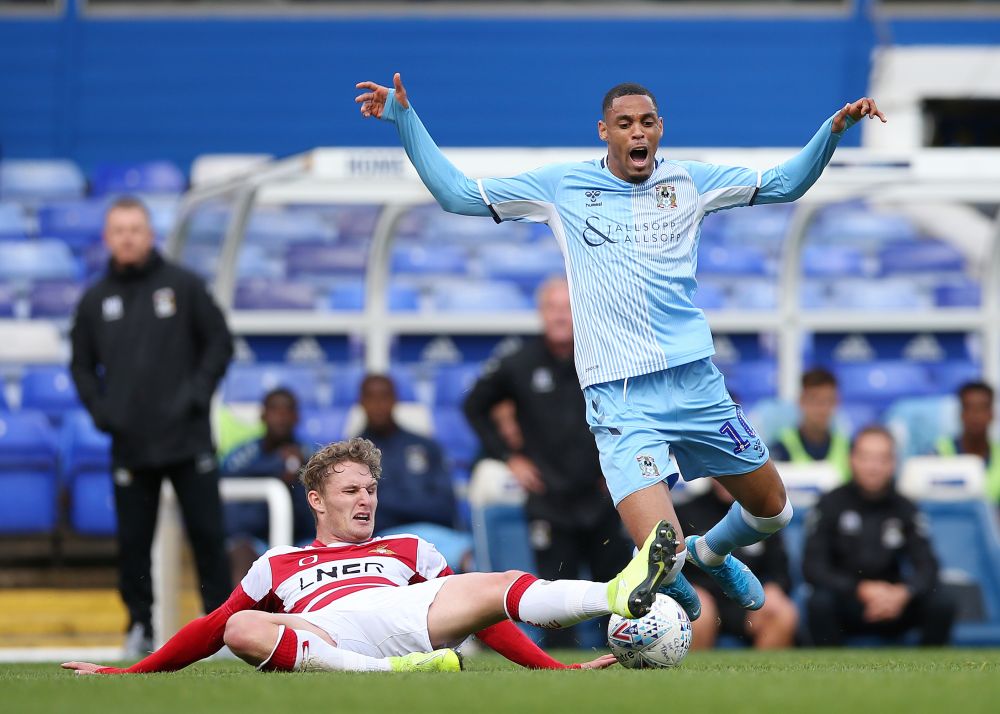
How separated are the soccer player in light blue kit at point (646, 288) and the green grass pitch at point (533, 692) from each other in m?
0.65

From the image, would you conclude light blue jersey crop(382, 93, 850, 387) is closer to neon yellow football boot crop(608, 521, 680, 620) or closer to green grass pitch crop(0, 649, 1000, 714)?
neon yellow football boot crop(608, 521, 680, 620)

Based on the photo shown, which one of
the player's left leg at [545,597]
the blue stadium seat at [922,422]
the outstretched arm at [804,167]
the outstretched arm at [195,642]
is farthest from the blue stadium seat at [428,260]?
the player's left leg at [545,597]

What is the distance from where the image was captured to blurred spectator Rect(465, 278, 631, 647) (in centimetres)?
906

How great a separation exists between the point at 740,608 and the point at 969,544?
5.52ft

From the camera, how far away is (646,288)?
19.8 ft

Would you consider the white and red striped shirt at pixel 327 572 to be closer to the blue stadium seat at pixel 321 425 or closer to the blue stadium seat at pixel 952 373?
the blue stadium seat at pixel 321 425

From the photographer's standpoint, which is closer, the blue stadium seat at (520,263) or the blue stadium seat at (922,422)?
the blue stadium seat at (922,422)

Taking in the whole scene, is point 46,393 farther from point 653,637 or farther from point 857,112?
point 857,112

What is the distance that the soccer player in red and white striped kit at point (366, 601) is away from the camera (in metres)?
5.30

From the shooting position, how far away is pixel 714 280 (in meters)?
13.4

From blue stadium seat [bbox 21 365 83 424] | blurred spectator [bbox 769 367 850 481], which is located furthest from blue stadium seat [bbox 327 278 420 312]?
blurred spectator [bbox 769 367 850 481]

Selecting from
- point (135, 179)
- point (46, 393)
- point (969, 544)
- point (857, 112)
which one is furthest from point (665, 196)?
point (135, 179)

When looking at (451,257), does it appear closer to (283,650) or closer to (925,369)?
(925,369)

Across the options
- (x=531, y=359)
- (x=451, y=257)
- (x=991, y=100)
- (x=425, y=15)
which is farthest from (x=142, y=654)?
(x=991, y=100)
